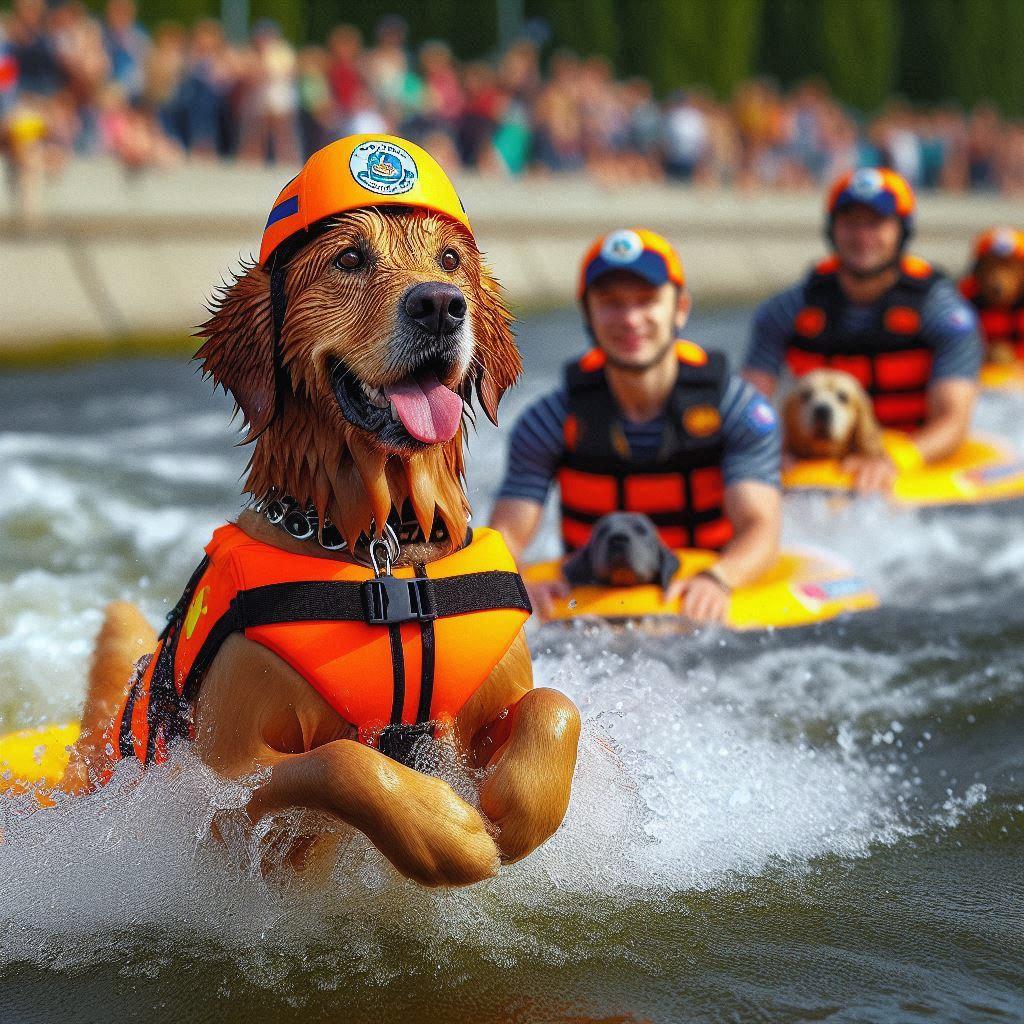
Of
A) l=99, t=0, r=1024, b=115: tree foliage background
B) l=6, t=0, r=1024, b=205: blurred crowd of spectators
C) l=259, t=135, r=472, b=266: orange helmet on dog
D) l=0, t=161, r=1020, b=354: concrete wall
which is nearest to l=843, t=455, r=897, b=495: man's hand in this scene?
l=259, t=135, r=472, b=266: orange helmet on dog

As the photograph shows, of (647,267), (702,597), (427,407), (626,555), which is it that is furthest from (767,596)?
(427,407)

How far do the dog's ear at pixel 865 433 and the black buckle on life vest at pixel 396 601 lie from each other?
17.3ft

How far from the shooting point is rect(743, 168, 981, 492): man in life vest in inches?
347

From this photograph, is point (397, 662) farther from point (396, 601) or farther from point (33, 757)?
point (33, 757)

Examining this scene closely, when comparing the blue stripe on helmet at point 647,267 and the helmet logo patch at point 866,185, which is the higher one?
the helmet logo patch at point 866,185

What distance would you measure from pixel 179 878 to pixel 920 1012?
1620 millimetres

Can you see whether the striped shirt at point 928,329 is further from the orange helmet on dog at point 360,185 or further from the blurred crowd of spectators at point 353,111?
the blurred crowd of spectators at point 353,111

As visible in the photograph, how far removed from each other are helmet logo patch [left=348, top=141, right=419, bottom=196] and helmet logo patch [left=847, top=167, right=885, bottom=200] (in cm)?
591

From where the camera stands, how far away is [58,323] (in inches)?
636

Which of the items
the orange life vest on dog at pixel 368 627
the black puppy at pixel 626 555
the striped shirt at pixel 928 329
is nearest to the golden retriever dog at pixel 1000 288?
the striped shirt at pixel 928 329

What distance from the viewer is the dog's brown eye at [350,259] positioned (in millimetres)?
3186

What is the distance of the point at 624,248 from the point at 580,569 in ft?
4.21

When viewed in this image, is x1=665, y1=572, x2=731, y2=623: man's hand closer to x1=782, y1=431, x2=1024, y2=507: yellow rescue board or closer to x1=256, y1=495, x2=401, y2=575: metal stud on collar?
x1=782, y1=431, x2=1024, y2=507: yellow rescue board

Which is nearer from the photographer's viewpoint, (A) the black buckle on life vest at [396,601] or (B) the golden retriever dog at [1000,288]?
(A) the black buckle on life vest at [396,601]
